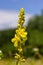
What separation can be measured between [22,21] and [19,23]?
0.03 m

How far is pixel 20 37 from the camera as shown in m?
2.27

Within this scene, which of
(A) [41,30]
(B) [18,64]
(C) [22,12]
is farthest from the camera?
(A) [41,30]

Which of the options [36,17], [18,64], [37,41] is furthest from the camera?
[36,17]

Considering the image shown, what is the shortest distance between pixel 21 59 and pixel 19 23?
274 mm

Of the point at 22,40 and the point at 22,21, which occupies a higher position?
the point at 22,21

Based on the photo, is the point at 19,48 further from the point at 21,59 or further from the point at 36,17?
the point at 36,17

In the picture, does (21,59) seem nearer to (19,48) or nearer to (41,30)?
(19,48)

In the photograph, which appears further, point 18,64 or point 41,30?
point 41,30

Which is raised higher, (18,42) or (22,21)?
(22,21)

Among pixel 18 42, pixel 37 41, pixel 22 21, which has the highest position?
pixel 22 21

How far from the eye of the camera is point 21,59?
222 cm

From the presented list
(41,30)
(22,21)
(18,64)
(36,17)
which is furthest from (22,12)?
(36,17)

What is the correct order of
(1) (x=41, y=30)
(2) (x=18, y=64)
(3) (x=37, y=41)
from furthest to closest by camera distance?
(1) (x=41, y=30), (3) (x=37, y=41), (2) (x=18, y=64)

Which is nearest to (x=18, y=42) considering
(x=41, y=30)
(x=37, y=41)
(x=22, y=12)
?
(x=22, y=12)
